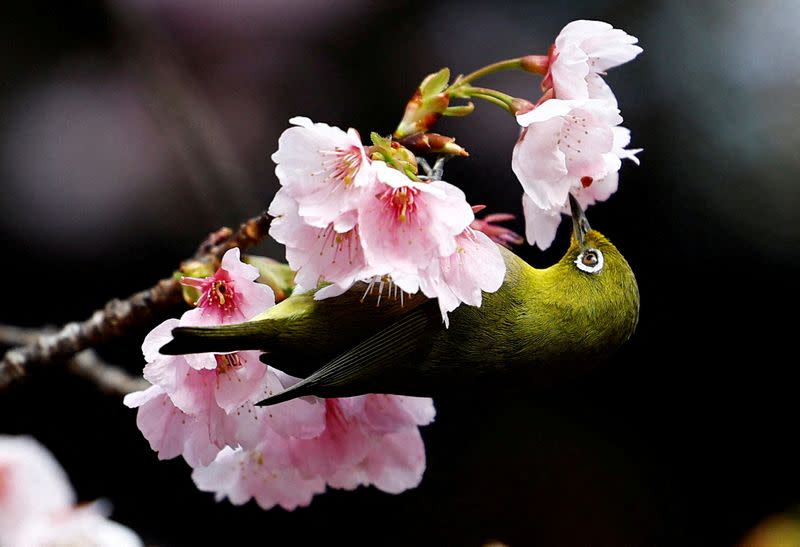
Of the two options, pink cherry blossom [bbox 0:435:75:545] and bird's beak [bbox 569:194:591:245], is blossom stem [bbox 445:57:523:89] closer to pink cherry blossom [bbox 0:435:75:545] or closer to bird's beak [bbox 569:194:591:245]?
bird's beak [bbox 569:194:591:245]

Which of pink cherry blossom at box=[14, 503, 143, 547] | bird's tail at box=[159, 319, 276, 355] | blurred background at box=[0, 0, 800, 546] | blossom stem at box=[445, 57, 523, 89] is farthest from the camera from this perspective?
blurred background at box=[0, 0, 800, 546]

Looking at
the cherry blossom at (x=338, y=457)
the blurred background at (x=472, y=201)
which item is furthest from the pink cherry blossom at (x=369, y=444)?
the blurred background at (x=472, y=201)

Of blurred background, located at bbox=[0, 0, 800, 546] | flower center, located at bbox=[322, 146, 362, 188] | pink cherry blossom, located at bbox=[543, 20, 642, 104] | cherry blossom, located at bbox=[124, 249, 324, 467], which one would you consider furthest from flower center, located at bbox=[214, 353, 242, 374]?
blurred background, located at bbox=[0, 0, 800, 546]

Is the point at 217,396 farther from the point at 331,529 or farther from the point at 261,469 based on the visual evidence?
the point at 331,529

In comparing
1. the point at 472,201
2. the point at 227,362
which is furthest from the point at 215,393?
the point at 472,201

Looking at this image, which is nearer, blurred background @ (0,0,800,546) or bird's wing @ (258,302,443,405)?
bird's wing @ (258,302,443,405)

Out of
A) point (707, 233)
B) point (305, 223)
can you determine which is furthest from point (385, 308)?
point (707, 233)
